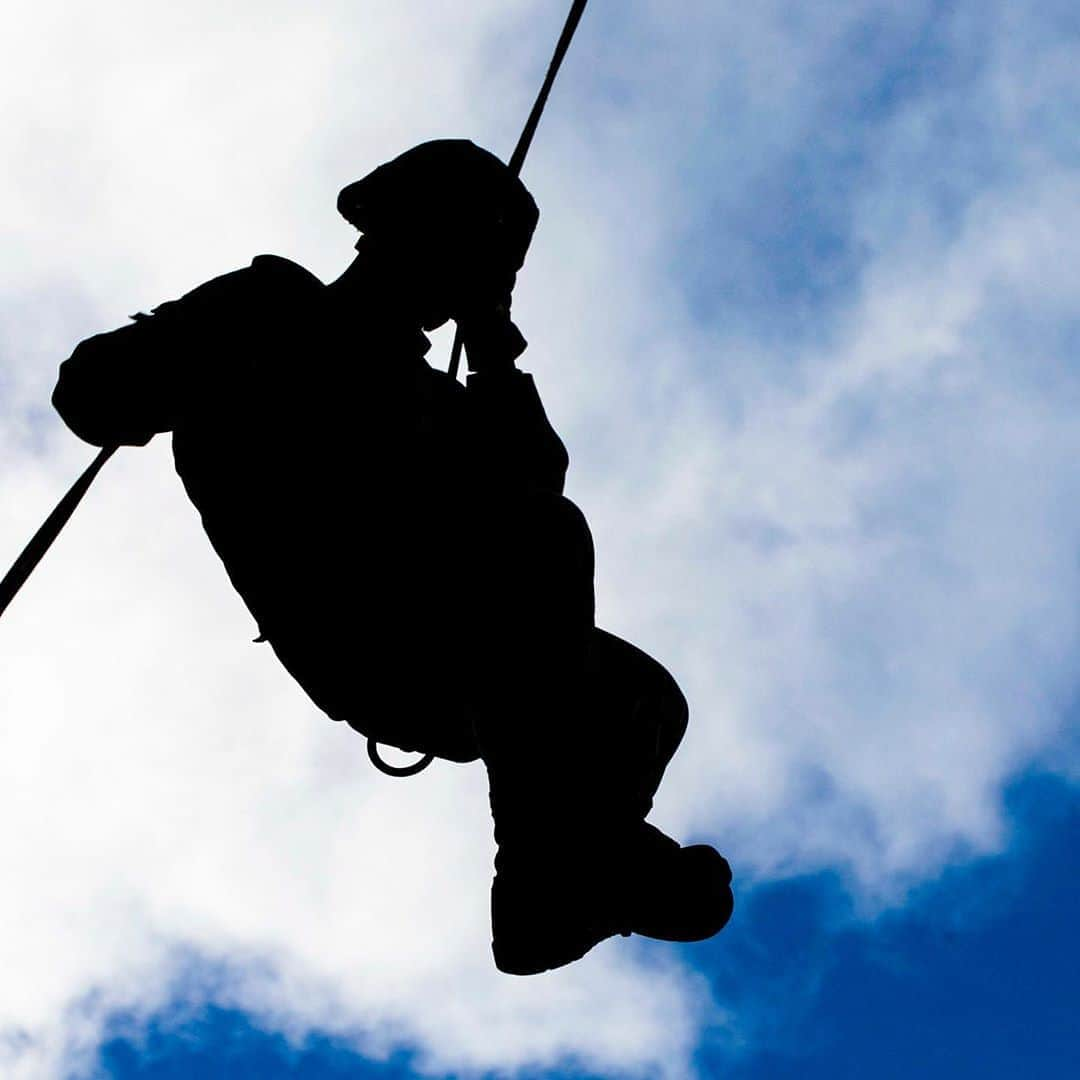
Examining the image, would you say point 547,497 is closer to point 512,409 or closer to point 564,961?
point 512,409

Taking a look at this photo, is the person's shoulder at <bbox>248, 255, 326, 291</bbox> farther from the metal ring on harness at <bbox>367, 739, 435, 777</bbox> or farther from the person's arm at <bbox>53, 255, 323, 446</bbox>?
the metal ring on harness at <bbox>367, 739, 435, 777</bbox>

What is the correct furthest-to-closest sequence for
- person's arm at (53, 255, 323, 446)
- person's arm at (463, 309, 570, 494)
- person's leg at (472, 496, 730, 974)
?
person's arm at (53, 255, 323, 446) → person's arm at (463, 309, 570, 494) → person's leg at (472, 496, 730, 974)

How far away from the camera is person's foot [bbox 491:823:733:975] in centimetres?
469

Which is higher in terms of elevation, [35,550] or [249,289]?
[249,289]

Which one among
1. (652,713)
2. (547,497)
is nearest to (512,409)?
(547,497)

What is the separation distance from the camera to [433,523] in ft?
15.7

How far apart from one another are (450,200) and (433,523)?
43.1 inches

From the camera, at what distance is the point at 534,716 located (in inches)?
187

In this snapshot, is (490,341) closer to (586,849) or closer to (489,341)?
(489,341)

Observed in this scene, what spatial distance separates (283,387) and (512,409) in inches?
28.5

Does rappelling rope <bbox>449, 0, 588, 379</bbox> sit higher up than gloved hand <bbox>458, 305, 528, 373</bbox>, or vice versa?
rappelling rope <bbox>449, 0, 588, 379</bbox>

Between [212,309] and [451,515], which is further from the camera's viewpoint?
[212,309]

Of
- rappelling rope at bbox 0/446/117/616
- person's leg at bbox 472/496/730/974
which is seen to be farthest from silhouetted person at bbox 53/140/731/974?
rappelling rope at bbox 0/446/117/616

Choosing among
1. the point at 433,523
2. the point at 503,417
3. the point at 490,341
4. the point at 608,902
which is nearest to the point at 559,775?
the point at 608,902
